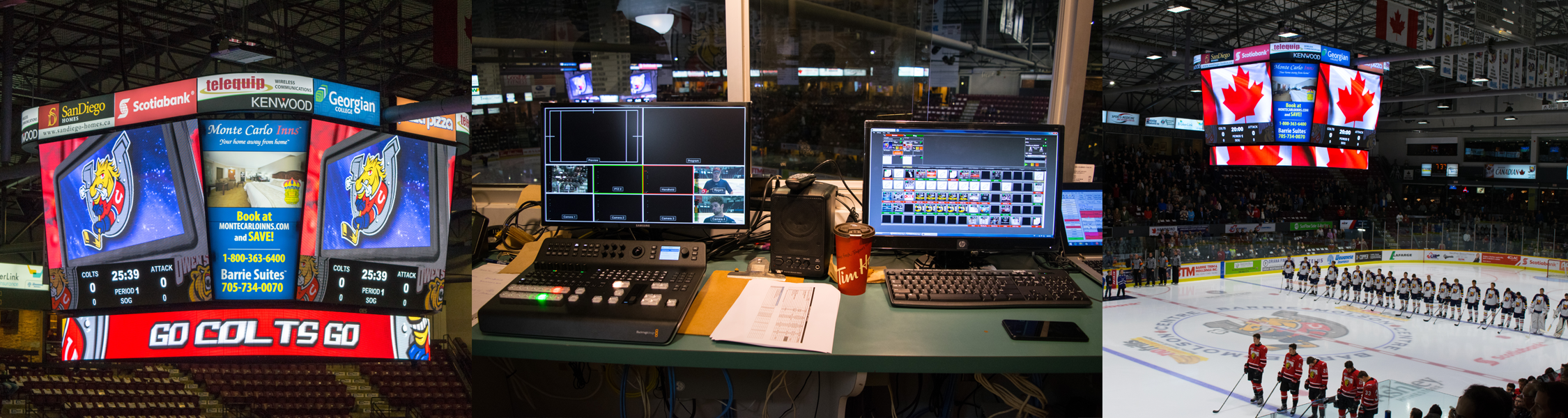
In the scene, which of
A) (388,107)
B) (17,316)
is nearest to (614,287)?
(388,107)

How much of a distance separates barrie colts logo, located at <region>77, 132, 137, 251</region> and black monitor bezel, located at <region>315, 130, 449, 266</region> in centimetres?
69

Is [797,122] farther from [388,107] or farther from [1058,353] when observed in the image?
[388,107]

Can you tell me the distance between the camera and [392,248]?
2957 millimetres

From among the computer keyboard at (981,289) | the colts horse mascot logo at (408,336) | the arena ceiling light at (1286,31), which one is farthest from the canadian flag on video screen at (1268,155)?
the colts horse mascot logo at (408,336)

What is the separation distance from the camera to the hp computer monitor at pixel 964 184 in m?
1.31

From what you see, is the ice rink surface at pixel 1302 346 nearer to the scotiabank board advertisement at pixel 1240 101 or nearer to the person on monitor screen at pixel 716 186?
the scotiabank board advertisement at pixel 1240 101

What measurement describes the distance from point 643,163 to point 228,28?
2816 millimetres

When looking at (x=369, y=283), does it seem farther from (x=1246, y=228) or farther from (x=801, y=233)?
(x=1246, y=228)

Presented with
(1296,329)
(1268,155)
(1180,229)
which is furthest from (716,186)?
(1180,229)

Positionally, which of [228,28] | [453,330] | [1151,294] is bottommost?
[1151,294]

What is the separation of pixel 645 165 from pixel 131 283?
10.5 feet

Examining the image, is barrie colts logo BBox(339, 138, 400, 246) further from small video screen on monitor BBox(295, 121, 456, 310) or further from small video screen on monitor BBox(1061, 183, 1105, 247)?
small video screen on monitor BBox(1061, 183, 1105, 247)

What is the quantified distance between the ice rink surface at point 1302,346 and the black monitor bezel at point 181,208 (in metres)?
4.96

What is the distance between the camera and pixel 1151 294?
980cm
